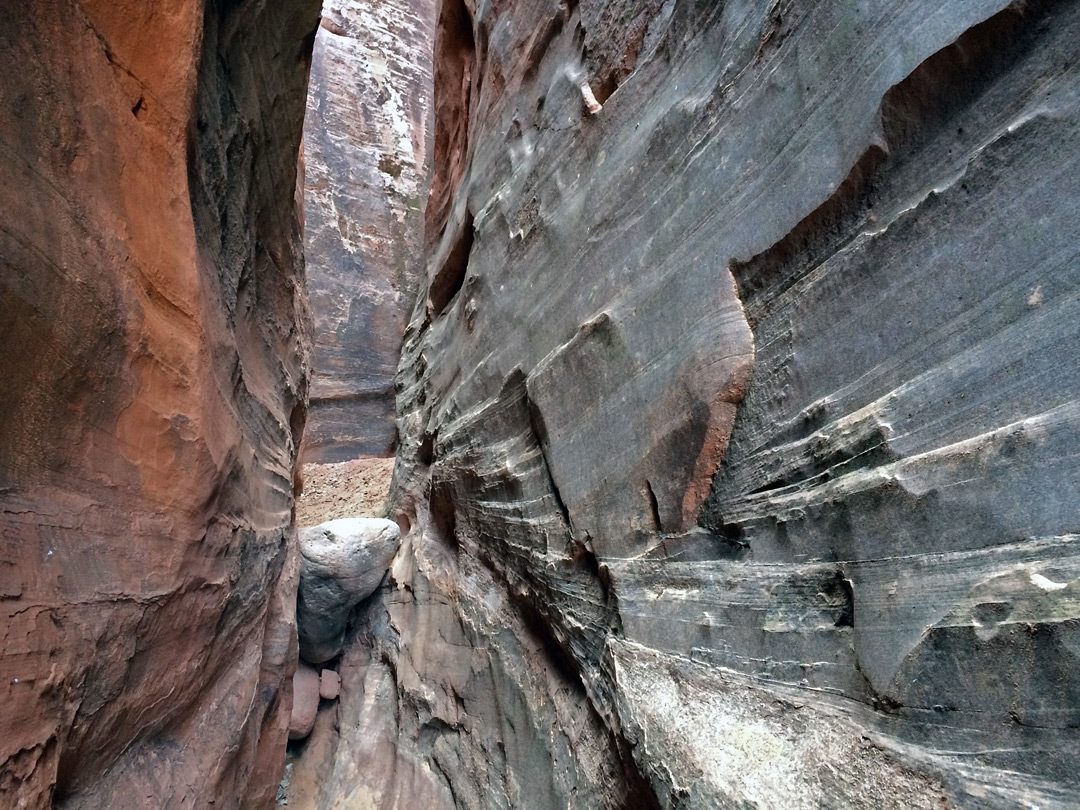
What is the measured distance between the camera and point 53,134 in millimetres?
2090

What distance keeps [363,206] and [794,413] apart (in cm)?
1447

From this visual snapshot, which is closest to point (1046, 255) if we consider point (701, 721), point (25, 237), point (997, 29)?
point (997, 29)

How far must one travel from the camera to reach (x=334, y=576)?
6.20 metres

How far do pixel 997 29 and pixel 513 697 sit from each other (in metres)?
3.87

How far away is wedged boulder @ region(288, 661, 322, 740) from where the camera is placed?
5.91 m

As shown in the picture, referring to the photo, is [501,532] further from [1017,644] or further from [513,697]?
[1017,644]

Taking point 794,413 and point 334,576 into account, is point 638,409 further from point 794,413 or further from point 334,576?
point 334,576

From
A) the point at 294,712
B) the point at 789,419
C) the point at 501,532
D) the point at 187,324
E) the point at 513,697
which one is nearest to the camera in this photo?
the point at 789,419

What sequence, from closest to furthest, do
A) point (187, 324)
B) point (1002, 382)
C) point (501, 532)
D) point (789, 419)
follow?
point (1002, 382) → point (789, 419) → point (187, 324) → point (501, 532)

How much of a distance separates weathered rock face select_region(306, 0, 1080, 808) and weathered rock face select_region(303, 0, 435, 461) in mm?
10251

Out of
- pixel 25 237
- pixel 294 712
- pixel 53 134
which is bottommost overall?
pixel 294 712

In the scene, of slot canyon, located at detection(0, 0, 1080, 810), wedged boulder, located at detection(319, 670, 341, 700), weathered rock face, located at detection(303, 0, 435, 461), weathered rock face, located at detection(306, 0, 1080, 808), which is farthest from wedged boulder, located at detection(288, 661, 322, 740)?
weathered rock face, located at detection(303, 0, 435, 461)

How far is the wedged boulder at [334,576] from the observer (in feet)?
20.1

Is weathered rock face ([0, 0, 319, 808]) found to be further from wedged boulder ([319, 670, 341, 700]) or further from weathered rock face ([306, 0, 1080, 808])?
wedged boulder ([319, 670, 341, 700])
